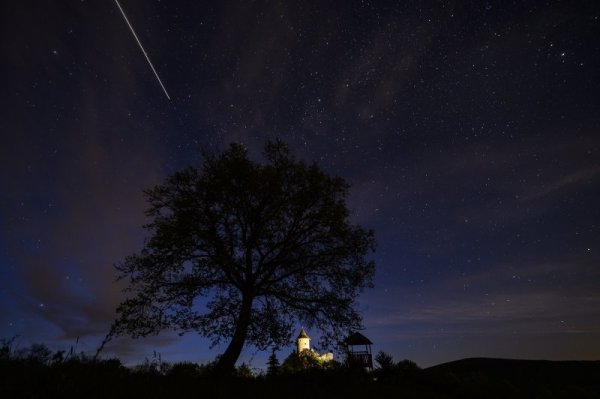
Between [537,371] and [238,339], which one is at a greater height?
[238,339]

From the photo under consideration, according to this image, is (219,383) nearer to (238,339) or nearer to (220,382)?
(220,382)

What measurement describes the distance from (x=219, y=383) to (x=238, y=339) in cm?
848

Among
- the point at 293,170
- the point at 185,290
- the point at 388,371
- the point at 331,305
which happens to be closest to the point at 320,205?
the point at 293,170

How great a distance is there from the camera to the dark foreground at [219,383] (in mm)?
4332

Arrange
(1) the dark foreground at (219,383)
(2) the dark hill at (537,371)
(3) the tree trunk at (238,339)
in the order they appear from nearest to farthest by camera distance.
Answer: (1) the dark foreground at (219,383)
(3) the tree trunk at (238,339)
(2) the dark hill at (537,371)

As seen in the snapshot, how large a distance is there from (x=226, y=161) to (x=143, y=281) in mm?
7610

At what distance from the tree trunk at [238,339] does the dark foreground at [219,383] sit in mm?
1038

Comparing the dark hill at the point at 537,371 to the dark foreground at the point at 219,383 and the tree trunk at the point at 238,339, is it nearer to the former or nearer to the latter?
the dark foreground at the point at 219,383

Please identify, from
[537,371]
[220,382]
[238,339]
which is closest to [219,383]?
[220,382]

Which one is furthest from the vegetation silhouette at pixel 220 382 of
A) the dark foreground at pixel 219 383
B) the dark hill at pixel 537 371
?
the dark hill at pixel 537 371

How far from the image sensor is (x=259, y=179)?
18438 millimetres

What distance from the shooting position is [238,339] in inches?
655

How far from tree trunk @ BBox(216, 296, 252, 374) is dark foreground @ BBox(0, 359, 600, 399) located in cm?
104

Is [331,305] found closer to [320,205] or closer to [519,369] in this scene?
[320,205]
